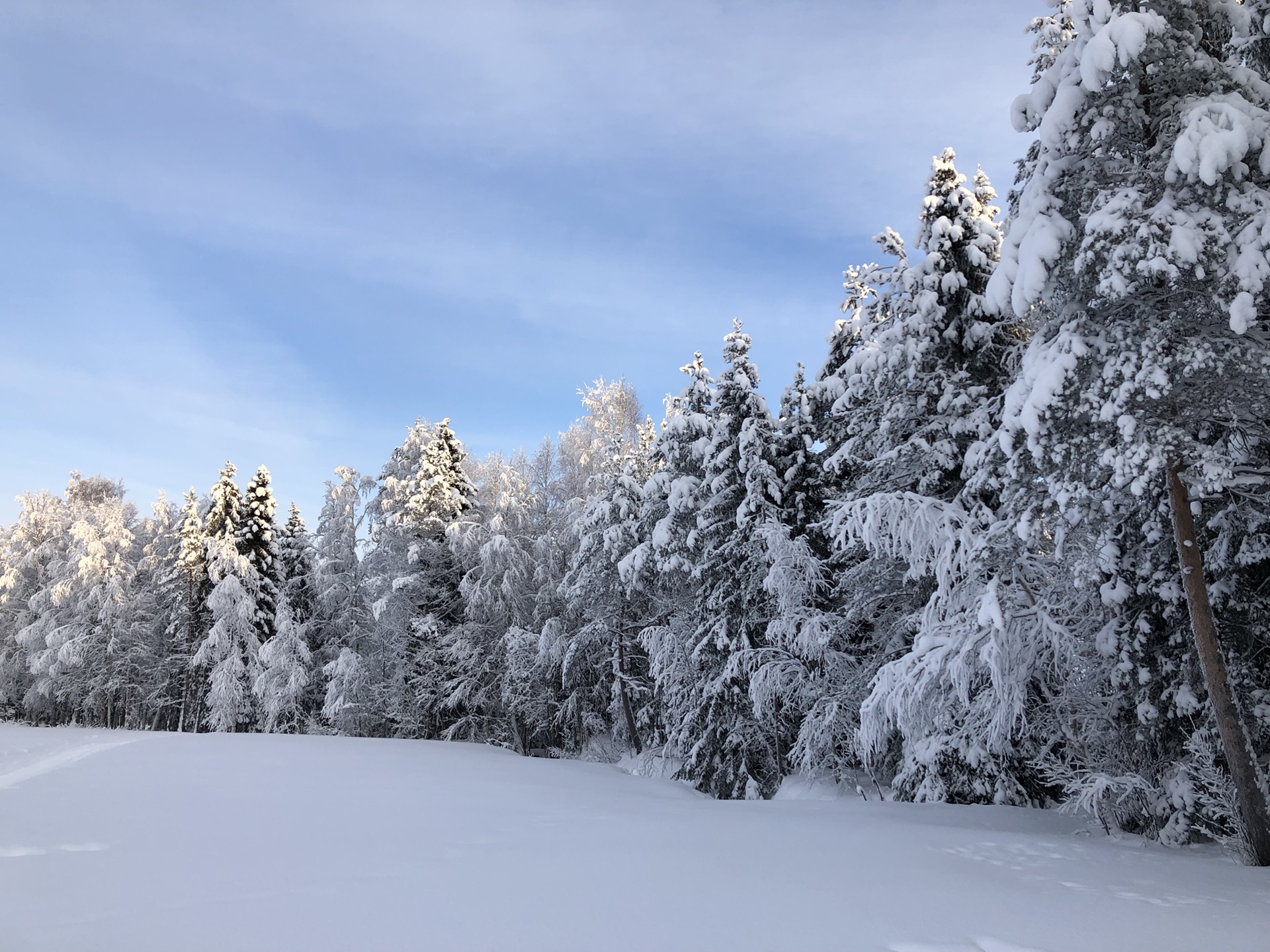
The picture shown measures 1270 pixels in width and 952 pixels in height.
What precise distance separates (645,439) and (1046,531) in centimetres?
2057

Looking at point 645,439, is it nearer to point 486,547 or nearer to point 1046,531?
point 486,547

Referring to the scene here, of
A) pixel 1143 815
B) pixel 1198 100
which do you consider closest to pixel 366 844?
pixel 1143 815

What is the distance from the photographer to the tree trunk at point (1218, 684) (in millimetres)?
7492

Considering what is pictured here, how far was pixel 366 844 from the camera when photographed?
717 centimetres

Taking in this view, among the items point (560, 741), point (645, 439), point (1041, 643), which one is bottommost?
point (560, 741)

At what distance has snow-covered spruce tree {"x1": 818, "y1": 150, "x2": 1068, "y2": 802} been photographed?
9828 mm

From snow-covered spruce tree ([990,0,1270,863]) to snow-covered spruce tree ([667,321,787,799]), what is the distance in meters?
8.46

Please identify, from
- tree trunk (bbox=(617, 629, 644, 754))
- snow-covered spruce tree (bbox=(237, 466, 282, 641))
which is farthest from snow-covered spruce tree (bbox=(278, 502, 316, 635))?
tree trunk (bbox=(617, 629, 644, 754))

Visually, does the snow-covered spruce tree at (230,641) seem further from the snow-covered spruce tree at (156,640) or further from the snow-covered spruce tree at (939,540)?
the snow-covered spruce tree at (939,540)

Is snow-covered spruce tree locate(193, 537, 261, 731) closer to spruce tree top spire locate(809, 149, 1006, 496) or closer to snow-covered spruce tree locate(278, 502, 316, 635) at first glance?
snow-covered spruce tree locate(278, 502, 316, 635)

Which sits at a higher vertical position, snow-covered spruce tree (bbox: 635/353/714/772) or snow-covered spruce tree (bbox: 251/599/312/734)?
snow-covered spruce tree (bbox: 635/353/714/772)

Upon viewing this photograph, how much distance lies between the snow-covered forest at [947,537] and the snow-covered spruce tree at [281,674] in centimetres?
17

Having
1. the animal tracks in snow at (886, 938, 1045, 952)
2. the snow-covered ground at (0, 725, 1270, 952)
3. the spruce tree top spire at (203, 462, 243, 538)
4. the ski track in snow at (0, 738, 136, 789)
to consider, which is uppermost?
the spruce tree top spire at (203, 462, 243, 538)

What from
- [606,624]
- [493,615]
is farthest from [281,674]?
[606,624]
